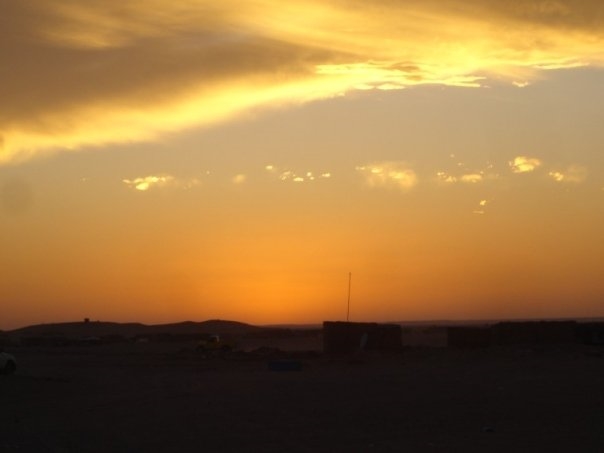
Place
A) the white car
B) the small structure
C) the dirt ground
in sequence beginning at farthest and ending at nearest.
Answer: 1. the small structure
2. the white car
3. the dirt ground

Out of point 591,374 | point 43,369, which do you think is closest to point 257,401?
point 591,374

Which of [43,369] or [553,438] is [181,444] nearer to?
[553,438]

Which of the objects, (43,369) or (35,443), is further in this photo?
(43,369)

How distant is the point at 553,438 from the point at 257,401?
13.1 meters

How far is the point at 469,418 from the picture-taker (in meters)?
25.8

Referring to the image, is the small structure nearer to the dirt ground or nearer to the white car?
the dirt ground

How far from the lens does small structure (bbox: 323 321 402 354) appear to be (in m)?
64.5

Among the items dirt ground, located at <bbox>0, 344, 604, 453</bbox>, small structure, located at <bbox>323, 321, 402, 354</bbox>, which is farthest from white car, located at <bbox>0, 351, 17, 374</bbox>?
small structure, located at <bbox>323, 321, 402, 354</bbox>

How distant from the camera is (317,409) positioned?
2917 centimetres

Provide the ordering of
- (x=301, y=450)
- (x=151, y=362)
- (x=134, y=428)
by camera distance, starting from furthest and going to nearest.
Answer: (x=151, y=362)
(x=134, y=428)
(x=301, y=450)

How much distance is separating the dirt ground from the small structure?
38.8ft

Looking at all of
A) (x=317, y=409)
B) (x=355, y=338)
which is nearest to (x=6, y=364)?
(x=317, y=409)

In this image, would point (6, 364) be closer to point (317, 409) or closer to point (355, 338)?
point (317, 409)

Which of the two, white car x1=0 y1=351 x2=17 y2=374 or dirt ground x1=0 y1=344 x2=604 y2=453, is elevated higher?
white car x1=0 y1=351 x2=17 y2=374
